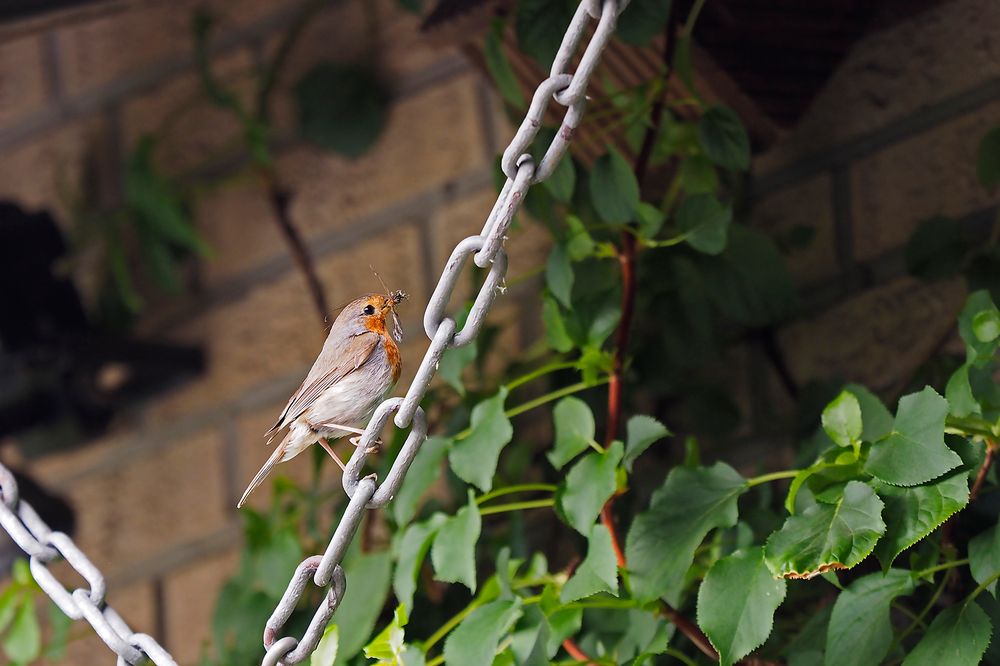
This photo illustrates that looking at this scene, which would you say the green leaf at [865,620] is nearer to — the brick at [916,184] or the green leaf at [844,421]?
the green leaf at [844,421]

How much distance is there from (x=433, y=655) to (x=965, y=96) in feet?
2.29

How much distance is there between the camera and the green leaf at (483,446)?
1.01 metres

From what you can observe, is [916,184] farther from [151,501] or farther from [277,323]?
[151,501]

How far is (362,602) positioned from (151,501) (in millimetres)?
762

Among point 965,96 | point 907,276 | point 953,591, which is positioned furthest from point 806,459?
point 965,96

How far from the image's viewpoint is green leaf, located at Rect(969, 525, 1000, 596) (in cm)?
86

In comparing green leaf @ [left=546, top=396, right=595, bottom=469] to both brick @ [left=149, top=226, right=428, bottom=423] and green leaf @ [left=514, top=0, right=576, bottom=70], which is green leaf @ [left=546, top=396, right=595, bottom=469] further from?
brick @ [left=149, top=226, right=428, bottom=423]

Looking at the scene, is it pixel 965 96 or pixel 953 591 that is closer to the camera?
pixel 953 591

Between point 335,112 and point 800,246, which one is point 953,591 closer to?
point 800,246

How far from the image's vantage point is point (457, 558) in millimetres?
995

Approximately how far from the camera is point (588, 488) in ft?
3.25

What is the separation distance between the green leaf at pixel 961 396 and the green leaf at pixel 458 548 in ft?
1.11

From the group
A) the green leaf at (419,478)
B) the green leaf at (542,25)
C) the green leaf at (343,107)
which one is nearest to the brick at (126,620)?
the green leaf at (343,107)

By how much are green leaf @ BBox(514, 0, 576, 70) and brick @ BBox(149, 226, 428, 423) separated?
59 cm
